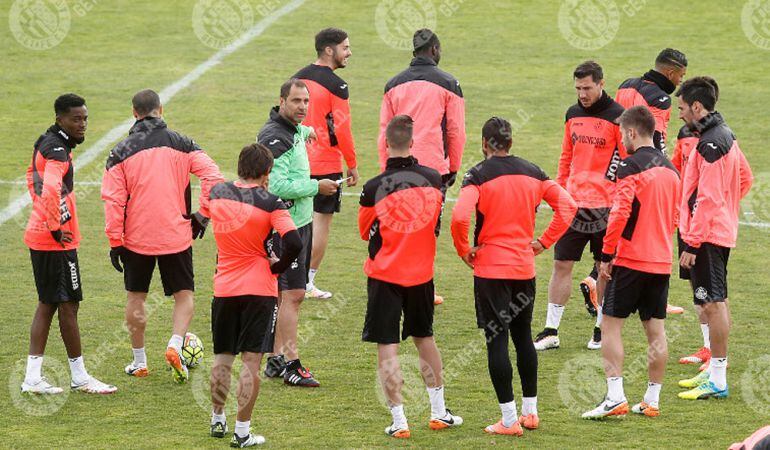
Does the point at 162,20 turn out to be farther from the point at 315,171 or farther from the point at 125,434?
the point at 125,434

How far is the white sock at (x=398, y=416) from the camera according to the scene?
29.3ft

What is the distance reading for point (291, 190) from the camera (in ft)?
32.9

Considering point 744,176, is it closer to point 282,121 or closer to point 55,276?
point 282,121

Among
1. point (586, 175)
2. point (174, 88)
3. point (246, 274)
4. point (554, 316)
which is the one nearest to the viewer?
point (246, 274)

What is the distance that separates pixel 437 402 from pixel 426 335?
0.52 m

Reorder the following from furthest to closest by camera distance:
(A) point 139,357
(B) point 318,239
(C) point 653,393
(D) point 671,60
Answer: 1. (B) point 318,239
2. (D) point 671,60
3. (A) point 139,357
4. (C) point 653,393

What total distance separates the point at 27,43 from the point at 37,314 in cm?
1658

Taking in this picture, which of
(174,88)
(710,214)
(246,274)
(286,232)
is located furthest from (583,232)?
(174,88)

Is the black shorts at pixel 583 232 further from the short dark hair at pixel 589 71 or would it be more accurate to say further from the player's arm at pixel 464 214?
the player's arm at pixel 464 214

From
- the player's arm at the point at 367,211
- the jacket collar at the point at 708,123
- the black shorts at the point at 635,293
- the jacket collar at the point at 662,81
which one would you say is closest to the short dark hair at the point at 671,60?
the jacket collar at the point at 662,81

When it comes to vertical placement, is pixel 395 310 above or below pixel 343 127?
below

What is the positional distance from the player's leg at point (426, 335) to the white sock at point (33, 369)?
309 cm

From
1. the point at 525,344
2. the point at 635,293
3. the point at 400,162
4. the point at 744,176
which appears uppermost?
the point at 400,162

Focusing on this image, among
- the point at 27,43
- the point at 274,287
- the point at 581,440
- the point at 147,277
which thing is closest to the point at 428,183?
the point at 274,287
